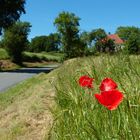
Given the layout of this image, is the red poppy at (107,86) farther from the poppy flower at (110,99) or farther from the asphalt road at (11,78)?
the asphalt road at (11,78)

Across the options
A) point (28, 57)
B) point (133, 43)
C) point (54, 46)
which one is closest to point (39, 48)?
point (54, 46)

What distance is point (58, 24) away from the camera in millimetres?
73938

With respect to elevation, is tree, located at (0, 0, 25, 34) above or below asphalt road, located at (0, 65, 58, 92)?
above

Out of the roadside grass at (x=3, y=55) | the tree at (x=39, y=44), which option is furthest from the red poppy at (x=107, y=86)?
the tree at (x=39, y=44)

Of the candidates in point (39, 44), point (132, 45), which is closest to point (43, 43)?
point (39, 44)

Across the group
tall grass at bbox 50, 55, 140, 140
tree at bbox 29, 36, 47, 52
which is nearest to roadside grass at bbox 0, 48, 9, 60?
tall grass at bbox 50, 55, 140, 140

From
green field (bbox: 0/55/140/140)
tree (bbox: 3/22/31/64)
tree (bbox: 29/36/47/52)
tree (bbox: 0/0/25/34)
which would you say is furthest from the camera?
tree (bbox: 29/36/47/52)

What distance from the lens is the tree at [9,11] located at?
48812 millimetres

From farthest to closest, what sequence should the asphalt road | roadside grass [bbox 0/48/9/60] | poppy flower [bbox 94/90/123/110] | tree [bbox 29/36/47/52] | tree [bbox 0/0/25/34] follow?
1. tree [bbox 29/36/47/52]
2. roadside grass [bbox 0/48/9/60]
3. tree [bbox 0/0/25/34]
4. the asphalt road
5. poppy flower [bbox 94/90/123/110]

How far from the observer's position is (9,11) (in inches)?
1959

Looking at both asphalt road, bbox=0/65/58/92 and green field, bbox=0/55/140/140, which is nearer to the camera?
green field, bbox=0/55/140/140

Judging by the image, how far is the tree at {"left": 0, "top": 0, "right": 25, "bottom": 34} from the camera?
48.8m

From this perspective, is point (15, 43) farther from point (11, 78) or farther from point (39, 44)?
point (39, 44)

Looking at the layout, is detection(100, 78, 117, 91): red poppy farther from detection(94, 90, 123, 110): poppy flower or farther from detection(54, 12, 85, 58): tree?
detection(54, 12, 85, 58): tree
